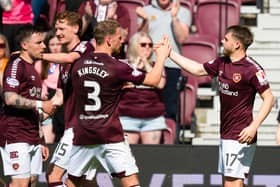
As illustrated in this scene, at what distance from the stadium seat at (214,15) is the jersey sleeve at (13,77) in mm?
4173

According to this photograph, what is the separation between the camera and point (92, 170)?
11812 millimetres

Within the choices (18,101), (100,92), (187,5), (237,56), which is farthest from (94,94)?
(187,5)

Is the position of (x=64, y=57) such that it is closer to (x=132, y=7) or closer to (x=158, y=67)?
(x=158, y=67)

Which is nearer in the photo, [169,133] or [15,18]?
[169,133]

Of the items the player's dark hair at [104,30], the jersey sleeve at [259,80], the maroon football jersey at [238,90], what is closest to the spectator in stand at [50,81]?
the player's dark hair at [104,30]

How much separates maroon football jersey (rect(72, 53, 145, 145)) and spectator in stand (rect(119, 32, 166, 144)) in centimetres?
237

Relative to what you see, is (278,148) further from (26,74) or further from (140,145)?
(26,74)

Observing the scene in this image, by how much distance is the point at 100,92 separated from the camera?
11328mm

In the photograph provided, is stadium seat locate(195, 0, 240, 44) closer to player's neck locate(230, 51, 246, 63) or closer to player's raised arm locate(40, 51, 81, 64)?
player's neck locate(230, 51, 246, 63)

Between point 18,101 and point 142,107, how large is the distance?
8.07 feet

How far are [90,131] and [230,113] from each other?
1.46 meters

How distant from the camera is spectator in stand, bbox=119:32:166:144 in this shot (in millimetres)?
13812

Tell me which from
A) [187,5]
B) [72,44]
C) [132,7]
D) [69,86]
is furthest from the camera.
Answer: [132,7]

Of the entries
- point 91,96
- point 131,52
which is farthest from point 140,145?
point 91,96
